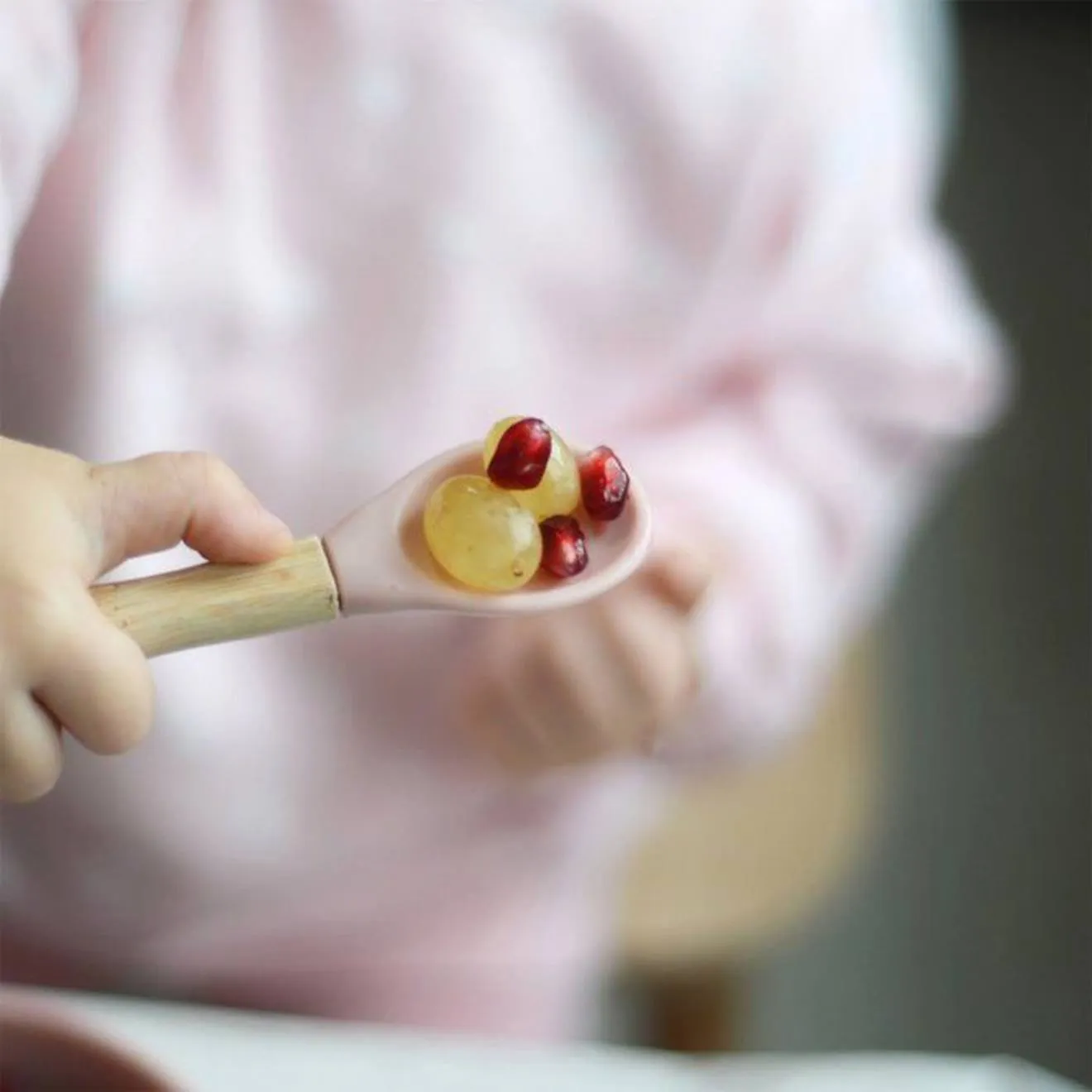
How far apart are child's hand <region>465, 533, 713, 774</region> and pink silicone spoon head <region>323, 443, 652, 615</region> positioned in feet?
0.35

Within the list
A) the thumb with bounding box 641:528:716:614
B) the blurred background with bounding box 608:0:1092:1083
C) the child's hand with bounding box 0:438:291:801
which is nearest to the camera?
the child's hand with bounding box 0:438:291:801

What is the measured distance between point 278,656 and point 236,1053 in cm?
9

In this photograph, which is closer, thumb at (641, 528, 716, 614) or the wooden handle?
the wooden handle

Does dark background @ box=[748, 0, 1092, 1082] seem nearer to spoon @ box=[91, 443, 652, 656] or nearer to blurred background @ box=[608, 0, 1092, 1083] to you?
blurred background @ box=[608, 0, 1092, 1083]

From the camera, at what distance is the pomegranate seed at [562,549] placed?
0.59ft

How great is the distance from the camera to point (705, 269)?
0.30 m

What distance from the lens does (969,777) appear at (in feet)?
2.18

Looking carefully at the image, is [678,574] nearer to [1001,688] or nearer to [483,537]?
[483,537]

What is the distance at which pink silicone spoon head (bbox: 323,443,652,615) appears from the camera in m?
0.17

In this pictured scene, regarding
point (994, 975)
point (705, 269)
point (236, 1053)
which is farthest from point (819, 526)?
point (994, 975)

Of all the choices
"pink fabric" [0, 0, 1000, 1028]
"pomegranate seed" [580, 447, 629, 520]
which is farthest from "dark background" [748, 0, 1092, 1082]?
"pomegranate seed" [580, 447, 629, 520]

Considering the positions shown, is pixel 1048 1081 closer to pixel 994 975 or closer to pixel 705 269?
pixel 705 269

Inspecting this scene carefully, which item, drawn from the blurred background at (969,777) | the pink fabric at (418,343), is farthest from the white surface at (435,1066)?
the blurred background at (969,777)

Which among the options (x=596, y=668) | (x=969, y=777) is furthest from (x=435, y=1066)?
(x=969, y=777)
